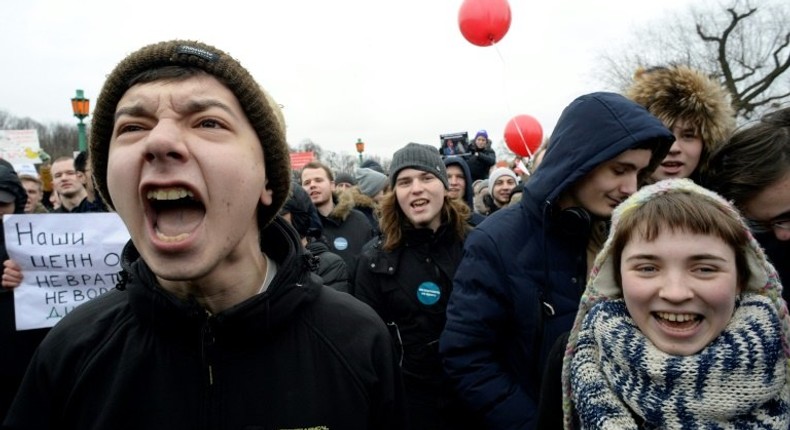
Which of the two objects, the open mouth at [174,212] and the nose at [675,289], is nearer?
the open mouth at [174,212]

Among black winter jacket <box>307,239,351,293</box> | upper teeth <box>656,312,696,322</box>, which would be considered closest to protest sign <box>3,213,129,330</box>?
black winter jacket <box>307,239,351,293</box>

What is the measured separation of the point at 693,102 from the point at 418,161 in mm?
1575

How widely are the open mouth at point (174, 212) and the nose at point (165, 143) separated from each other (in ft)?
0.26

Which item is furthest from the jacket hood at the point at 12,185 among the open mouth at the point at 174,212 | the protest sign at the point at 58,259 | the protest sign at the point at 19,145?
the protest sign at the point at 19,145

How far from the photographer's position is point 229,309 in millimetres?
1288

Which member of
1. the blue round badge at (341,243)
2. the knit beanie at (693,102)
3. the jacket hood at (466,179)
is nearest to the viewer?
the knit beanie at (693,102)

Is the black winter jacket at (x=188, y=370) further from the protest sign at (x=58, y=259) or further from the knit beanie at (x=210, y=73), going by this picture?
the protest sign at (x=58, y=259)

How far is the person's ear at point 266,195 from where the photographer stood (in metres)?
1.53

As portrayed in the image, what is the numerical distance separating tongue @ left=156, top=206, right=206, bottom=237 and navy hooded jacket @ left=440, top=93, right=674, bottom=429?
117cm

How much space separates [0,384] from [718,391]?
3689 mm

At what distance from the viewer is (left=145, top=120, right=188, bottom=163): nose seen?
3.91 ft

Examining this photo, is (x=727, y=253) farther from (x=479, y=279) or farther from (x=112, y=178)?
(x=112, y=178)

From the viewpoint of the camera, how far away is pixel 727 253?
1.45m

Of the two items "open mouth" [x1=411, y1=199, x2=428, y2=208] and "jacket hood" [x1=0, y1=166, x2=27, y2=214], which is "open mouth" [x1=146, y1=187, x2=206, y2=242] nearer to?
"open mouth" [x1=411, y1=199, x2=428, y2=208]
